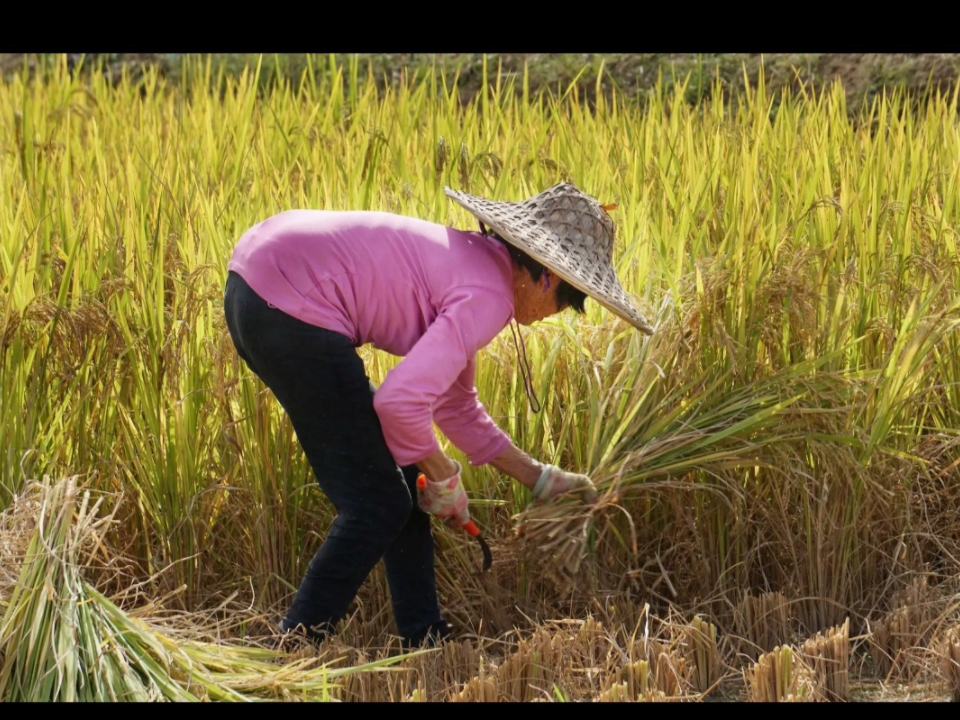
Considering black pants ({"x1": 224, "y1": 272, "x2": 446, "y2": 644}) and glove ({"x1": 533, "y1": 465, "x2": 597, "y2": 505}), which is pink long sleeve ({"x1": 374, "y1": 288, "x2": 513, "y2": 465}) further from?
glove ({"x1": 533, "y1": 465, "x2": 597, "y2": 505})

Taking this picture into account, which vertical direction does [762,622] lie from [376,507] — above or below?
below

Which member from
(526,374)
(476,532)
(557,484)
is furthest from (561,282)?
(476,532)

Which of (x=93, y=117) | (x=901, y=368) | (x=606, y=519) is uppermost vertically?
(x=93, y=117)

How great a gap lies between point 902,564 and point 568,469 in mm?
726

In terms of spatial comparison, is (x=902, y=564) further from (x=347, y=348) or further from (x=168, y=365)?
(x=168, y=365)

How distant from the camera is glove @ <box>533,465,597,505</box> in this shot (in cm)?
238

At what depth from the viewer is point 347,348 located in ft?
7.30

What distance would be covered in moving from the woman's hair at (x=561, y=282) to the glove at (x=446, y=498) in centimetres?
36

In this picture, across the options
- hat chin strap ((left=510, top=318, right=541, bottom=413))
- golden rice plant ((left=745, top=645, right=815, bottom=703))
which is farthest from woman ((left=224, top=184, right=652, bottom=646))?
golden rice plant ((left=745, top=645, right=815, bottom=703))

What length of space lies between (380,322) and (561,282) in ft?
1.12

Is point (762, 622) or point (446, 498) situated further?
point (762, 622)

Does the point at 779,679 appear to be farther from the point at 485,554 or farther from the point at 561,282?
the point at 561,282

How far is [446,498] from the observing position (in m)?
2.28

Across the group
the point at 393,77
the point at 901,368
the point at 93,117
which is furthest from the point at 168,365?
the point at 393,77
